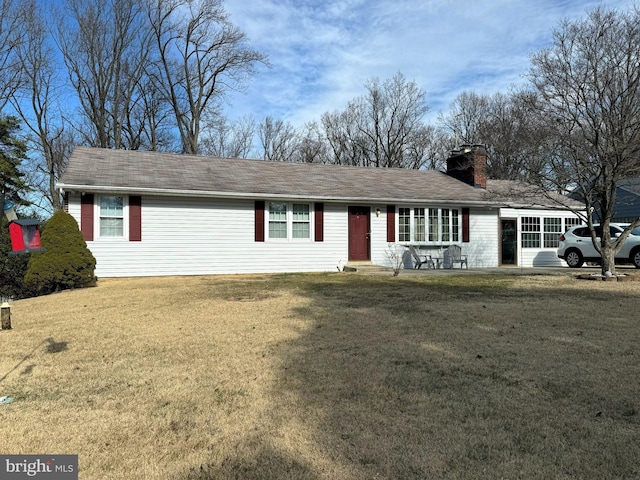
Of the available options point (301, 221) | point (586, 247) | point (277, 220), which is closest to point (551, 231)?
point (586, 247)

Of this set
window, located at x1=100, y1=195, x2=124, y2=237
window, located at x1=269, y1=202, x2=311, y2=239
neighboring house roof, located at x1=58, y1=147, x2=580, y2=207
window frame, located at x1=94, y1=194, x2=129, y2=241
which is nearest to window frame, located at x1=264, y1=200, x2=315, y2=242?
window, located at x1=269, y1=202, x2=311, y2=239

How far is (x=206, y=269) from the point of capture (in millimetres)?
14211

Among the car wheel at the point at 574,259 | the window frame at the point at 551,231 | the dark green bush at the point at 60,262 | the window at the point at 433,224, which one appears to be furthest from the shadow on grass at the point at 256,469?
the window frame at the point at 551,231

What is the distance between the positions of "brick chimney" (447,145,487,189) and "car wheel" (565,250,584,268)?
4.19 m

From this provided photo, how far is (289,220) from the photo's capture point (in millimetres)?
14961

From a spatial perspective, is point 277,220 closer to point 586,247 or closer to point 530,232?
point 530,232

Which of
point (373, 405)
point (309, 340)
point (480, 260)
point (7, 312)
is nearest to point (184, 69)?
point (480, 260)

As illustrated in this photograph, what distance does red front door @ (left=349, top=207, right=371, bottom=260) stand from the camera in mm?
15648

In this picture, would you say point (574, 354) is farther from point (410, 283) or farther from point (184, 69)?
point (184, 69)

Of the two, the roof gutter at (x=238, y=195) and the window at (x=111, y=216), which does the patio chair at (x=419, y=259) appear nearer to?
the roof gutter at (x=238, y=195)

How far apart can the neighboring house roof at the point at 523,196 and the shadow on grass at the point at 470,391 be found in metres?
6.54

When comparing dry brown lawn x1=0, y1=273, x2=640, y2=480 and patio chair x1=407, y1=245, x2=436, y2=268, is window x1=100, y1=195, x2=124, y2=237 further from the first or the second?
patio chair x1=407, y1=245, x2=436, y2=268

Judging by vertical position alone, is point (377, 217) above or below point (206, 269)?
above

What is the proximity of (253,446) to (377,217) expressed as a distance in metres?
13.4
